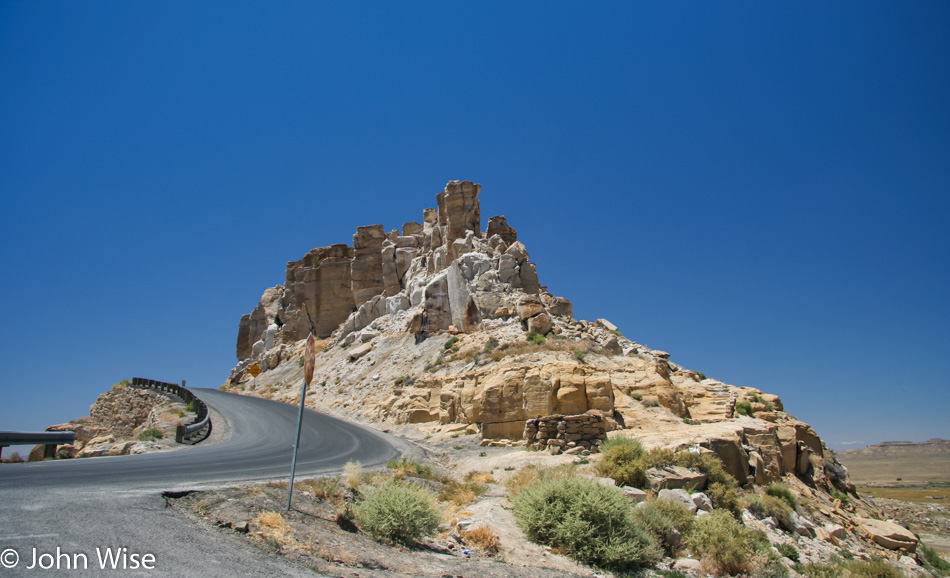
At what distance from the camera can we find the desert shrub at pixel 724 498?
11.1 metres

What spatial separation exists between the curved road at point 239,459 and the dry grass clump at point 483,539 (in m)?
5.19

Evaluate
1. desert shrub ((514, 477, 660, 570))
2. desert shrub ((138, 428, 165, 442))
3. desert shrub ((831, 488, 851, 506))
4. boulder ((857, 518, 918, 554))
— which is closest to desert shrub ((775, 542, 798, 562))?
desert shrub ((514, 477, 660, 570))

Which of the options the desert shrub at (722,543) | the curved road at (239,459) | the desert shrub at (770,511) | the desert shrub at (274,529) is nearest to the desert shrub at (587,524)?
the desert shrub at (722,543)

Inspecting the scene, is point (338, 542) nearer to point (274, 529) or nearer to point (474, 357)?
point (274, 529)

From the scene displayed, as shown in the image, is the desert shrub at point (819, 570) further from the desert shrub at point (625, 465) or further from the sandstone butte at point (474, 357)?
the sandstone butte at point (474, 357)

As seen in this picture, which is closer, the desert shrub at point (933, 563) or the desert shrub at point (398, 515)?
the desert shrub at point (398, 515)

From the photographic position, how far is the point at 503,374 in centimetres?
2247

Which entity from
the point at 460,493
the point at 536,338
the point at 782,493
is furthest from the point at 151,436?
the point at 782,493

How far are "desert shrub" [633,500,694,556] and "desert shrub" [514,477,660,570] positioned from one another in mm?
333

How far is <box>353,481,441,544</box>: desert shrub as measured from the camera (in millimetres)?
7875

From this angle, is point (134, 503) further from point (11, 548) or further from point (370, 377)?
point (370, 377)

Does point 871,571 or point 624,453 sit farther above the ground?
point 624,453

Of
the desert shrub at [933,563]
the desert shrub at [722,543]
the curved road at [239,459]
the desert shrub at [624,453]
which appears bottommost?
the desert shrub at [933,563]

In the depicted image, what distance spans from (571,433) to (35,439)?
18.6 m
